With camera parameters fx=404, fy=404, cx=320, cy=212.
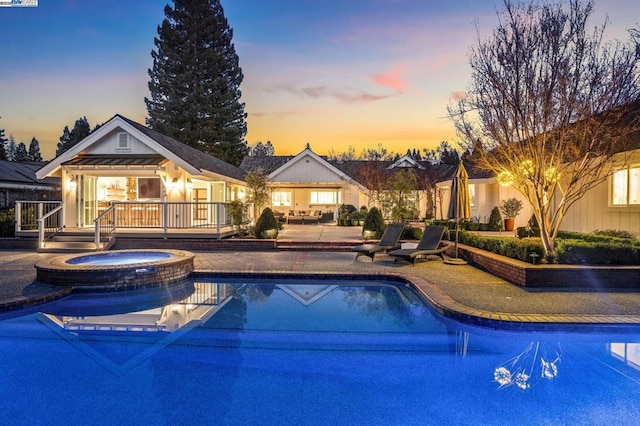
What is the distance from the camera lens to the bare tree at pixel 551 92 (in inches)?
341

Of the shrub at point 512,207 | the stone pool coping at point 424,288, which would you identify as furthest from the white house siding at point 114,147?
the shrub at point 512,207

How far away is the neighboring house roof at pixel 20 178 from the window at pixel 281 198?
15766 millimetres

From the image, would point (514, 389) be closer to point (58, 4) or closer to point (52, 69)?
point (58, 4)

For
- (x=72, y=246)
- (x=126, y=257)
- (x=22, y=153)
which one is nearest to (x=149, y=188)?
(x=72, y=246)

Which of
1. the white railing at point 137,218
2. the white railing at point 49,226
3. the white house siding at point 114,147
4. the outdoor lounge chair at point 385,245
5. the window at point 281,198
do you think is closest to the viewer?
the outdoor lounge chair at point 385,245

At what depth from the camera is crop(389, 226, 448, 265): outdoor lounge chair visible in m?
11.0

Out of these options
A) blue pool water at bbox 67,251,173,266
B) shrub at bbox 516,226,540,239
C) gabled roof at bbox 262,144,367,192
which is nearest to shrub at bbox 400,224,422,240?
shrub at bbox 516,226,540,239

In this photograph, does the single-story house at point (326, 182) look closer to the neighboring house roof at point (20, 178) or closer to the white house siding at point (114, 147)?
the white house siding at point (114, 147)

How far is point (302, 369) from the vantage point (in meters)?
4.85

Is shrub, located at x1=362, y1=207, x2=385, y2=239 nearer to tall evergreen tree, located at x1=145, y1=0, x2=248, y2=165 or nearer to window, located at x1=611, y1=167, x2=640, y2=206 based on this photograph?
window, located at x1=611, y1=167, x2=640, y2=206

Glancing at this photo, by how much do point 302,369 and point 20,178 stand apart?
31.9 meters

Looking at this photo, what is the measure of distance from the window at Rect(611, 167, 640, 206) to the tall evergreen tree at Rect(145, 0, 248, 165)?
36094 millimetres

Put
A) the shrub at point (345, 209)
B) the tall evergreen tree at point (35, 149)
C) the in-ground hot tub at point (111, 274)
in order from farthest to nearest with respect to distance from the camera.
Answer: the tall evergreen tree at point (35, 149)
the shrub at point (345, 209)
the in-ground hot tub at point (111, 274)

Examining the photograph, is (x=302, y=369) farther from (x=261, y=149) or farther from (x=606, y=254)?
(x=261, y=149)
